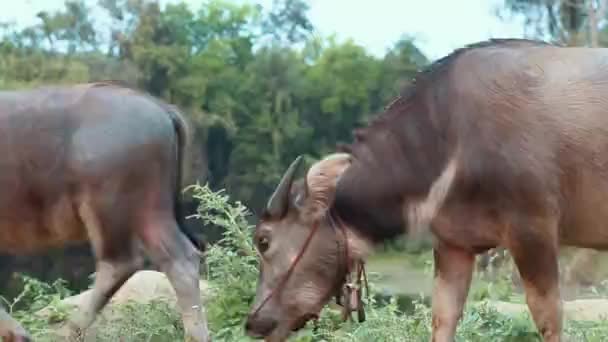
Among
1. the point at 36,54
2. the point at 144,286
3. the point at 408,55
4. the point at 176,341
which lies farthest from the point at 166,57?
the point at 176,341

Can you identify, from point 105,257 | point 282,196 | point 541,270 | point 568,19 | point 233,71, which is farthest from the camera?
point 233,71

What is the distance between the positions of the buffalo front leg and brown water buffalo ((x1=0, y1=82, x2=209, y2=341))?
1.49 meters

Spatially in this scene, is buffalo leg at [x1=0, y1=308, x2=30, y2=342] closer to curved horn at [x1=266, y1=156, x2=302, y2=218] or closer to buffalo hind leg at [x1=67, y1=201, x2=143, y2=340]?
buffalo hind leg at [x1=67, y1=201, x2=143, y2=340]

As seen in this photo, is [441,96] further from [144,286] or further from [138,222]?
[144,286]

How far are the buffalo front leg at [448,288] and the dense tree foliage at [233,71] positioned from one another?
21818 mm

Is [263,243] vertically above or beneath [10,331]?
above

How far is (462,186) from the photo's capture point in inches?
178

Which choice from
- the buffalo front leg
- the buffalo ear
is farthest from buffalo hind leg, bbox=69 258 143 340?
the buffalo front leg

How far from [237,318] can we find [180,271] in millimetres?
1327

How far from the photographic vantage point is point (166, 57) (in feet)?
112

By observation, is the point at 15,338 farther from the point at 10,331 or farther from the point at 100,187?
the point at 100,187

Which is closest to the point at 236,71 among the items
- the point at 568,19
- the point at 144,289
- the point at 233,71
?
the point at 233,71

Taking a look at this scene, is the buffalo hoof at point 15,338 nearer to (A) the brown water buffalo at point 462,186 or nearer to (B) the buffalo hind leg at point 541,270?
(A) the brown water buffalo at point 462,186

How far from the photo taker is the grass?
19.6 feet
